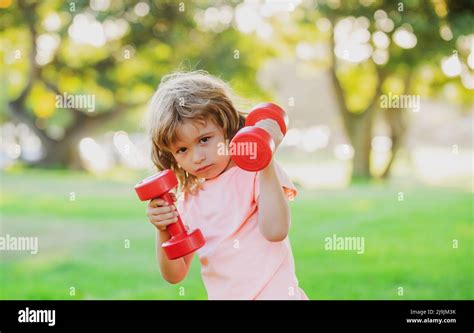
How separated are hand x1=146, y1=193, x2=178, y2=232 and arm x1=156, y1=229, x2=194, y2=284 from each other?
0.08m

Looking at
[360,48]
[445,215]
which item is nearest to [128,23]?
[360,48]

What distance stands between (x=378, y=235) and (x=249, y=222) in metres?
3.35

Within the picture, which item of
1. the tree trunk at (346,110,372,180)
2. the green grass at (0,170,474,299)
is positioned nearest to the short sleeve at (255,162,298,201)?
the green grass at (0,170,474,299)

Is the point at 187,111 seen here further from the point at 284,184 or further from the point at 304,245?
the point at 304,245

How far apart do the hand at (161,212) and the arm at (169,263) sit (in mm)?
81

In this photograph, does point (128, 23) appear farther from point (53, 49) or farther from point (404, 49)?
point (404, 49)

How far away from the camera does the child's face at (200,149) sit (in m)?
1.77

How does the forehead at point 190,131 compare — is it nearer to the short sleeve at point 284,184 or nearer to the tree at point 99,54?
the short sleeve at point 284,184

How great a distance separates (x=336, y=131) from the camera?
32.9 feet

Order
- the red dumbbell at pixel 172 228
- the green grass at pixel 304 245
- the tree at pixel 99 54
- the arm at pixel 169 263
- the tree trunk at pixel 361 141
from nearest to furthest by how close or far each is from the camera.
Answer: the red dumbbell at pixel 172 228 < the arm at pixel 169 263 < the green grass at pixel 304 245 < the tree at pixel 99 54 < the tree trunk at pixel 361 141

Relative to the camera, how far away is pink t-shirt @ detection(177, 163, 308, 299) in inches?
69.6

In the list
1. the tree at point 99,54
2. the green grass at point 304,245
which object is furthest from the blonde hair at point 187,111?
the tree at point 99,54

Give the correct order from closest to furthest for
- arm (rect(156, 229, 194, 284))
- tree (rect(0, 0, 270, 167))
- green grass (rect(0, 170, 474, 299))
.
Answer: arm (rect(156, 229, 194, 284)) < green grass (rect(0, 170, 474, 299)) < tree (rect(0, 0, 270, 167))

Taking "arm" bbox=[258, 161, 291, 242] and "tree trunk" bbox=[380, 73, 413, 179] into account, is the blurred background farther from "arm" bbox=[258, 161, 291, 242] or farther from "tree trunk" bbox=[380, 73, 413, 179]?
"arm" bbox=[258, 161, 291, 242]
